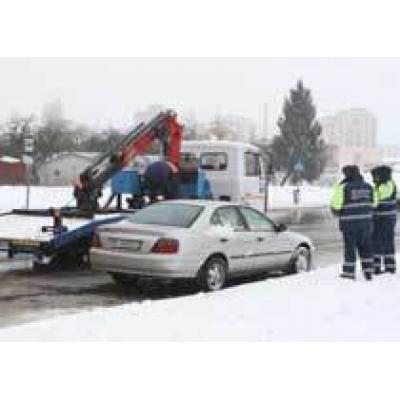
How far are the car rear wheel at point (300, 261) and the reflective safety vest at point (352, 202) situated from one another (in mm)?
2195

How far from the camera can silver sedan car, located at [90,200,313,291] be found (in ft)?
41.5

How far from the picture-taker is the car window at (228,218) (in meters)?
13.7

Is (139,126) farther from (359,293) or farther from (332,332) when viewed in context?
(332,332)

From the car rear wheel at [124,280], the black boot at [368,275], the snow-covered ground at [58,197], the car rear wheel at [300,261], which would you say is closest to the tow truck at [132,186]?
the car rear wheel at [124,280]

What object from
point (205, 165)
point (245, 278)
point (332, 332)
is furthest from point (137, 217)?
point (205, 165)

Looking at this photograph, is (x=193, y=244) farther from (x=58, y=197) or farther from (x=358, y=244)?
(x=58, y=197)

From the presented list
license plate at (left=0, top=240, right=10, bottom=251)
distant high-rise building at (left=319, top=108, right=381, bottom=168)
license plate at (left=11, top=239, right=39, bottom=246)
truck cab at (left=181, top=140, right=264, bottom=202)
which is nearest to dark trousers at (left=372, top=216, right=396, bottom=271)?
license plate at (left=11, top=239, right=39, bottom=246)

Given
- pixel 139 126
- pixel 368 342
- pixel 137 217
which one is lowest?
pixel 368 342

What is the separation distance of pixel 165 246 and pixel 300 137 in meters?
83.0

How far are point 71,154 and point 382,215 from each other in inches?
3125

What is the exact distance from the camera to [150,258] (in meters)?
12.6

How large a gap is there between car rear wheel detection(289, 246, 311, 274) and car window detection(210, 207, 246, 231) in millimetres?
1380

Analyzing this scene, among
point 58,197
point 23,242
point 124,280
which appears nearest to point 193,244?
point 124,280

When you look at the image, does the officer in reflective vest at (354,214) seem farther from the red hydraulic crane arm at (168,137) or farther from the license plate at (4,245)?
the red hydraulic crane arm at (168,137)
